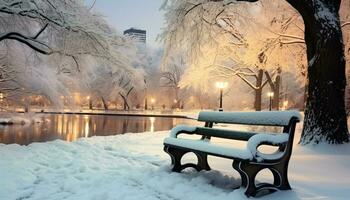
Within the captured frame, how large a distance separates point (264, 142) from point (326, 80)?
455 centimetres

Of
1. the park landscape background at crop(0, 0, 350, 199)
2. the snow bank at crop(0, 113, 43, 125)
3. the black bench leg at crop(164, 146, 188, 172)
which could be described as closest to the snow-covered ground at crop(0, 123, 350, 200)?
the park landscape background at crop(0, 0, 350, 199)

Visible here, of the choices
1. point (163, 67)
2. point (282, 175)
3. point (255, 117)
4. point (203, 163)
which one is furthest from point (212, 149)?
point (163, 67)

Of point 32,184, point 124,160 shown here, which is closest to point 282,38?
point 124,160

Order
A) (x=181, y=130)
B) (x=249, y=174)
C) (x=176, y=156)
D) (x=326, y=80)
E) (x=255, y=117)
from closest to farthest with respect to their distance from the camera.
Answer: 1. (x=249, y=174)
2. (x=255, y=117)
3. (x=176, y=156)
4. (x=181, y=130)
5. (x=326, y=80)

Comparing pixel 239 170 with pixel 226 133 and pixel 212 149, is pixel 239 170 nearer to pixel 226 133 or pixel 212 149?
pixel 212 149

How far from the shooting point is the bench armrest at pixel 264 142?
4708 millimetres

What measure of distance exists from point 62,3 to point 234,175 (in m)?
7.85

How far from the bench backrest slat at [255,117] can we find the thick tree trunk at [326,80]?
3309 mm

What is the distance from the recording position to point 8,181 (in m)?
5.90

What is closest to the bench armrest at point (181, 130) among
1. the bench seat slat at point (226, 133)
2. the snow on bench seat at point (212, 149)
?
the bench seat slat at point (226, 133)

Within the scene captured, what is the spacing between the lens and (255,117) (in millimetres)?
5492

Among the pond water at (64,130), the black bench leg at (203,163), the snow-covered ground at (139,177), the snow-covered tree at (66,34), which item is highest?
the snow-covered tree at (66,34)

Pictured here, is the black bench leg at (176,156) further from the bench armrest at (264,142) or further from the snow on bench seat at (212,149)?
the bench armrest at (264,142)

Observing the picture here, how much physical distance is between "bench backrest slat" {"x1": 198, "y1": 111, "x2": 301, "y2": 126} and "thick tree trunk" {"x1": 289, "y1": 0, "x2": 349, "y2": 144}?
10.9 ft
